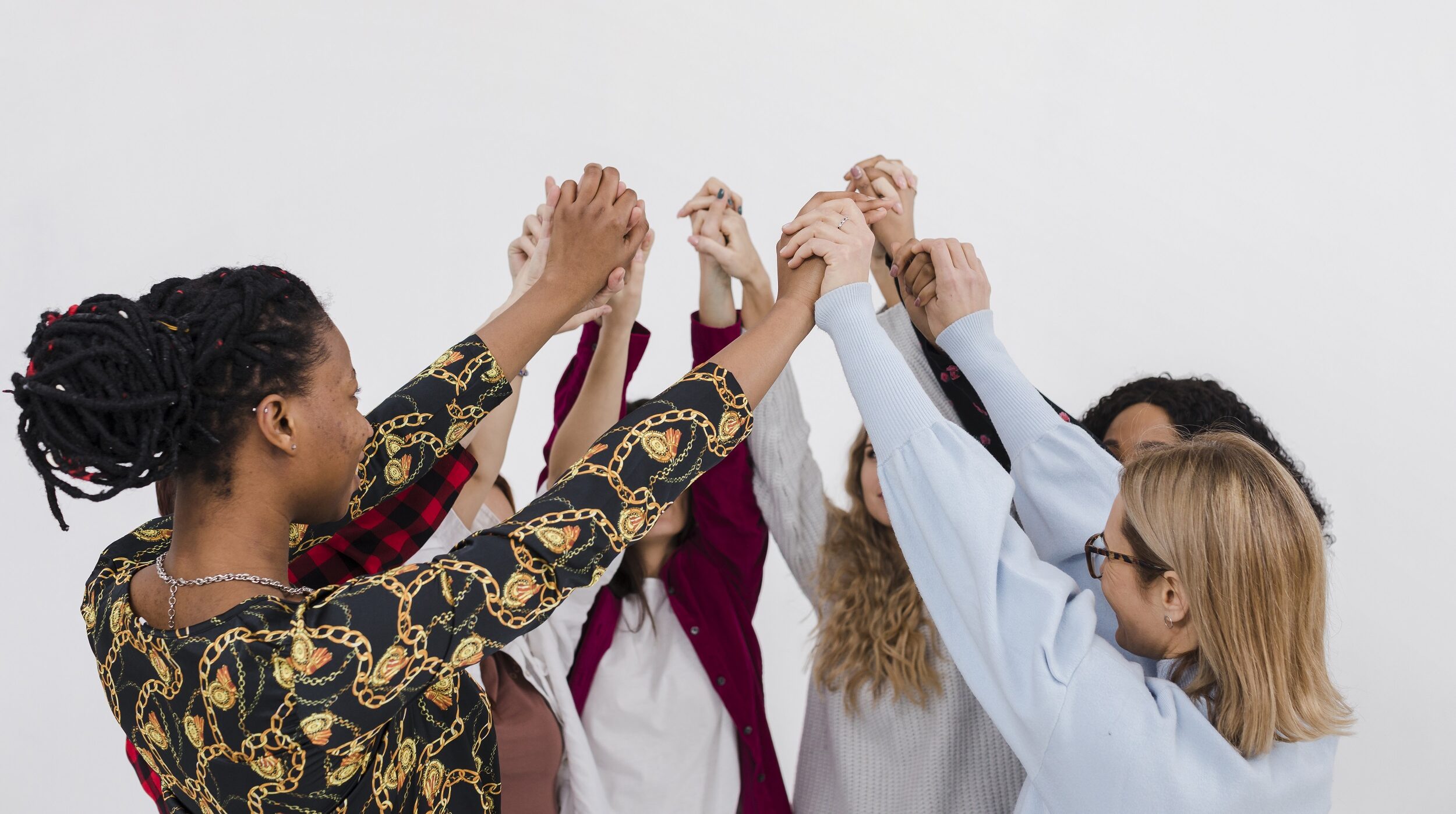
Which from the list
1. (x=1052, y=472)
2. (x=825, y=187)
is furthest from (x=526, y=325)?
(x=825, y=187)

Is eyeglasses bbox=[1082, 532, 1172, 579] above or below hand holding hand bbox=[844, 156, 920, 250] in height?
below

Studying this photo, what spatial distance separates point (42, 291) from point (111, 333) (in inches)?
89.9

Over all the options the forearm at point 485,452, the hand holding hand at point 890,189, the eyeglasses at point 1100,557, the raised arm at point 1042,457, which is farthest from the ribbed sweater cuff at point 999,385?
the forearm at point 485,452

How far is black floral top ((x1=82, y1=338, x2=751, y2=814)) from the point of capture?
942 mm

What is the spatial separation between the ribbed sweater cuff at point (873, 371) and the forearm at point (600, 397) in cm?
55

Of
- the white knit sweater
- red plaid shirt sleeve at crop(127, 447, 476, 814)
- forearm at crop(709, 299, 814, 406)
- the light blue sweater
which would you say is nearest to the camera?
the light blue sweater

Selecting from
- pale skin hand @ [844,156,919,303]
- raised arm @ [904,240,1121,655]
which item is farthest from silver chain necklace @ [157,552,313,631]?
pale skin hand @ [844,156,919,303]

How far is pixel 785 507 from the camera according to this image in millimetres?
1927

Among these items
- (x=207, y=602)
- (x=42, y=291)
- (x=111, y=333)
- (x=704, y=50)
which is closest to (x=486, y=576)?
(x=207, y=602)

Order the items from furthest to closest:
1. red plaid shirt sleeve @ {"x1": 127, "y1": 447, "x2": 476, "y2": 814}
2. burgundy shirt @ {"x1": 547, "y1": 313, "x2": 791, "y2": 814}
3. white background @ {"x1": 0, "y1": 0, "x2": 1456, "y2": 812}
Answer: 1. white background @ {"x1": 0, "y1": 0, "x2": 1456, "y2": 812}
2. burgundy shirt @ {"x1": 547, "y1": 313, "x2": 791, "y2": 814}
3. red plaid shirt sleeve @ {"x1": 127, "y1": 447, "x2": 476, "y2": 814}

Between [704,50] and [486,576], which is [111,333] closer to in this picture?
[486,576]

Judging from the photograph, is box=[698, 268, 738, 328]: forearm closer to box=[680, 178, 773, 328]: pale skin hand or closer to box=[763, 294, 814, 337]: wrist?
box=[680, 178, 773, 328]: pale skin hand

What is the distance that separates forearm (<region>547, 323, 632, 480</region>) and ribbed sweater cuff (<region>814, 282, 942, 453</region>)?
0.55m

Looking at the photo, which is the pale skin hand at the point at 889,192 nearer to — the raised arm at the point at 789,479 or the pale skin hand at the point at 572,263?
the raised arm at the point at 789,479
